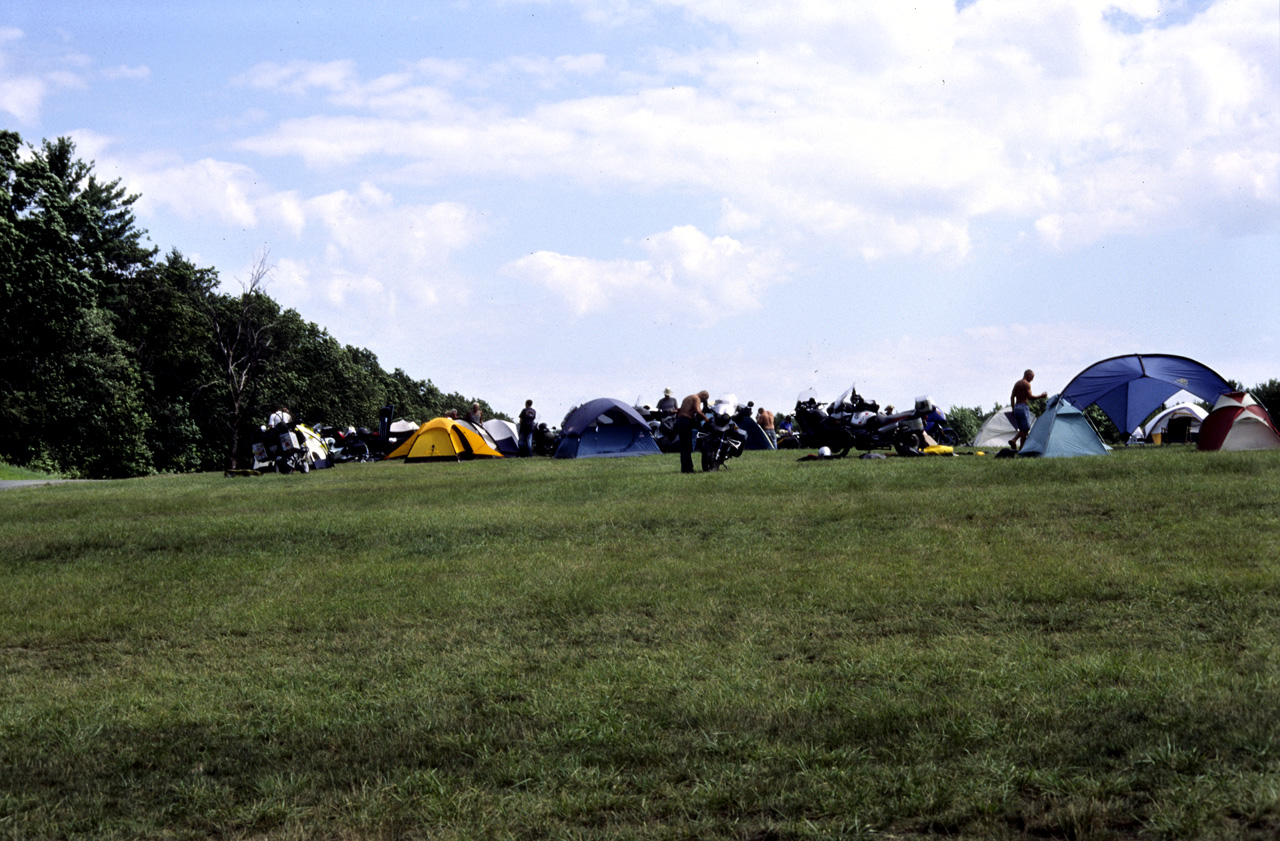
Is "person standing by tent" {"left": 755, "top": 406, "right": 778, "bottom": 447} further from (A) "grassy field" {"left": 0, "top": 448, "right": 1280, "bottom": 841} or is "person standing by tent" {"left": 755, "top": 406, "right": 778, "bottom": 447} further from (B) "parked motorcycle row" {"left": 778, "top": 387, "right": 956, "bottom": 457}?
(A) "grassy field" {"left": 0, "top": 448, "right": 1280, "bottom": 841}

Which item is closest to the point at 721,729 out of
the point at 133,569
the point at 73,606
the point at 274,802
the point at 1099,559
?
the point at 274,802

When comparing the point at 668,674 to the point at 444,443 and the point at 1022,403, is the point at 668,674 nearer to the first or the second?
the point at 1022,403

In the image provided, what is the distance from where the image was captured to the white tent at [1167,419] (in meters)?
34.1

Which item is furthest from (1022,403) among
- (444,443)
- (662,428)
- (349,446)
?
(349,446)

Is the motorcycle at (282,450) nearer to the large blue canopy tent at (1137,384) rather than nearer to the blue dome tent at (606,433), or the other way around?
the blue dome tent at (606,433)

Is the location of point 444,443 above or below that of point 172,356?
below

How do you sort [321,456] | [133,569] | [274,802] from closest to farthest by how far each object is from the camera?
1. [274,802]
2. [133,569]
3. [321,456]

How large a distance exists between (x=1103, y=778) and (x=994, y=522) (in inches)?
333

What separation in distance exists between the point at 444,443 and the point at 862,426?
49.1ft

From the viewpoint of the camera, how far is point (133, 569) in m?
11.9

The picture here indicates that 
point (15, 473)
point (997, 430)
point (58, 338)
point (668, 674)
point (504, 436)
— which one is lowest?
point (668, 674)

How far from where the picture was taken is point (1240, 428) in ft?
67.7

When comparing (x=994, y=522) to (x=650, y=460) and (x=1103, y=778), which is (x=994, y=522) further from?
(x=650, y=460)

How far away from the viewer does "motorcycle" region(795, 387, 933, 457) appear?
25078mm
